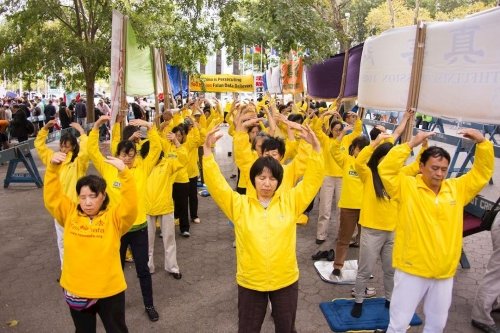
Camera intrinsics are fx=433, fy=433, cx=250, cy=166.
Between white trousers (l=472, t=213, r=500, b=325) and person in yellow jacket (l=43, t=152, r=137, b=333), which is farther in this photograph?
white trousers (l=472, t=213, r=500, b=325)

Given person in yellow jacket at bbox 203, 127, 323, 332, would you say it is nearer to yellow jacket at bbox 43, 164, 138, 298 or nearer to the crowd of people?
the crowd of people

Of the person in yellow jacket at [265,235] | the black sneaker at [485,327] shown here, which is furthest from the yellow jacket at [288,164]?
the black sneaker at [485,327]

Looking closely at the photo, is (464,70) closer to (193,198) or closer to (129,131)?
(129,131)

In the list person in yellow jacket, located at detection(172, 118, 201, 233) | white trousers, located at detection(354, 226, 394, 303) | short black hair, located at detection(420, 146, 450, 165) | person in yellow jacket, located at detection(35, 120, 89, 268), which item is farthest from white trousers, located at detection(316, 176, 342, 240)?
person in yellow jacket, located at detection(35, 120, 89, 268)

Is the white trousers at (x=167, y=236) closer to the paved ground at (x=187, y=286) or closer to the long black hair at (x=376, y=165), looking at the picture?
the paved ground at (x=187, y=286)

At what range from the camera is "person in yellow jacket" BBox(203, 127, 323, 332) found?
9.73 ft

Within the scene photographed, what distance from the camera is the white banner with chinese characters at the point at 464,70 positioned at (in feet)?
11.6

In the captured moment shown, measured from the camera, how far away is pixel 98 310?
10.3ft

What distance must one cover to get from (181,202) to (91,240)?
361 centimetres

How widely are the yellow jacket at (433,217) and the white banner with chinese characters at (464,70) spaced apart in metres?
0.51

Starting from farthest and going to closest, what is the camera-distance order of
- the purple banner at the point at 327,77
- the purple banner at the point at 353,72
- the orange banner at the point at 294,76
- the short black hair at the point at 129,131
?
1. the orange banner at the point at 294,76
2. the purple banner at the point at 327,77
3. the purple banner at the point at 353,72
4. the short black hair at the point at 129,131

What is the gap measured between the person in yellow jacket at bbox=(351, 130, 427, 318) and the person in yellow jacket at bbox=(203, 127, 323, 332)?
1230mm

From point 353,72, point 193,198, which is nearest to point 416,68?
point 353,72

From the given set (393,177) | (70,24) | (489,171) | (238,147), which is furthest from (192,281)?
(70,24)
